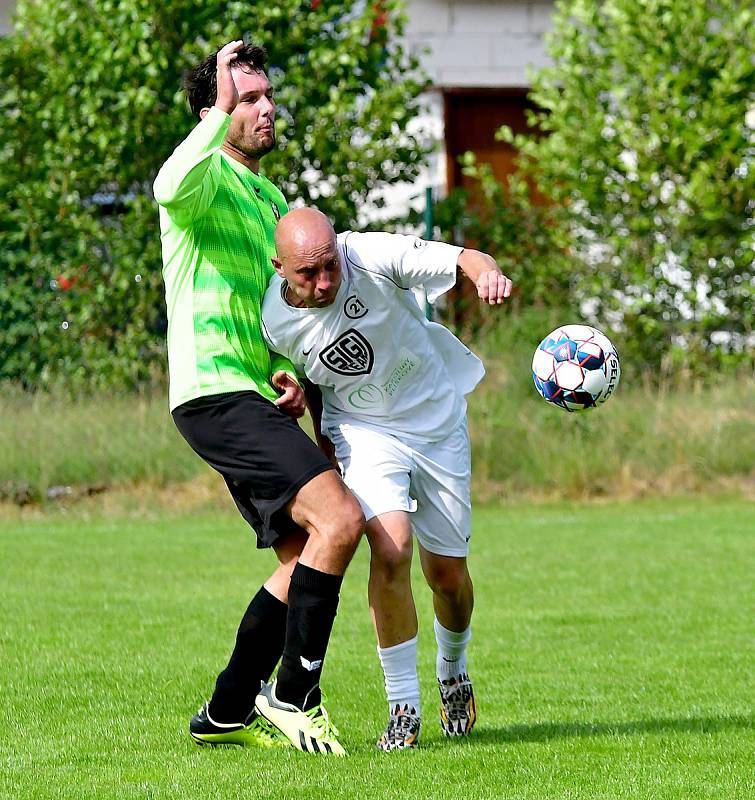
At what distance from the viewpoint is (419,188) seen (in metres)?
19.6

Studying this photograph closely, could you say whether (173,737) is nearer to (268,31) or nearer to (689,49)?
(268,31)

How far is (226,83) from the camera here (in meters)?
5.33

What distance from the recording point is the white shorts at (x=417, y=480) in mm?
5383

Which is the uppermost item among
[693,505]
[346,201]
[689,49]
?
[689,49]

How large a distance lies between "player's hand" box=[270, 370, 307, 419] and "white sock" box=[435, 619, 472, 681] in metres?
1.01

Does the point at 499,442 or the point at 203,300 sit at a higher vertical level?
the point at 203,300

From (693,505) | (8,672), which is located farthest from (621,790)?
(693,505)

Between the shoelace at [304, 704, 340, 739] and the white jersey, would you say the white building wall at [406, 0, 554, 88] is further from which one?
the shoelace at [304, 704, 340, 739]

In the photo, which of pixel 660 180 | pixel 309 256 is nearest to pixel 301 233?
pixel 309 256

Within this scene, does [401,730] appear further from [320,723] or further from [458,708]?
[458,708]

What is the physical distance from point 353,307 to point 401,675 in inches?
50.0

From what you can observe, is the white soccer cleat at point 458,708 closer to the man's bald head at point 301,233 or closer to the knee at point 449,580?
the knee at point 449,580

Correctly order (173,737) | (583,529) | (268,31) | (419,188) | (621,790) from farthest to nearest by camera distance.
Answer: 1. (419,188)
2. (268,31)
3. (583,529)
4. (173,737)
5. (621,790)

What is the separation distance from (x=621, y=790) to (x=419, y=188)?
1533cm
